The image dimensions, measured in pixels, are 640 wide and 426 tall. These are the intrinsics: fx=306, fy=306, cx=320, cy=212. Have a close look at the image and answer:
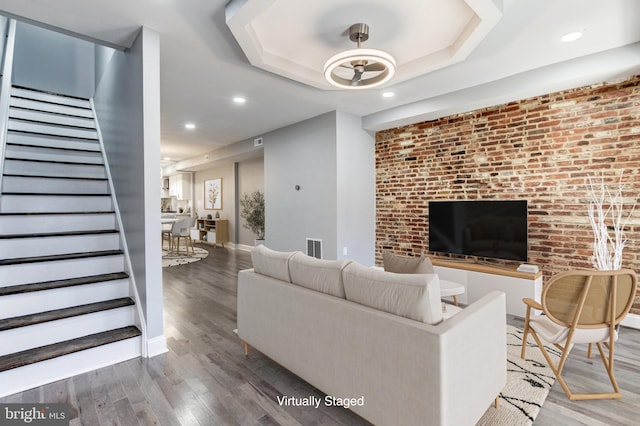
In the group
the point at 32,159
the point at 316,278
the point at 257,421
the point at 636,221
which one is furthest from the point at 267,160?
the point at 636,221

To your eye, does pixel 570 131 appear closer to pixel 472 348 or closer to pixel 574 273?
pixel 574 273

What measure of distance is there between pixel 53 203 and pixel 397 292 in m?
3.82

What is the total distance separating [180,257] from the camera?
23.1 ft

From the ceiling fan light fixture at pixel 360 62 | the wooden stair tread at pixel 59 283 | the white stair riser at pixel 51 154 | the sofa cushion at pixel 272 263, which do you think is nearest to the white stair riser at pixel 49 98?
the white stair riser at pixel 51 154

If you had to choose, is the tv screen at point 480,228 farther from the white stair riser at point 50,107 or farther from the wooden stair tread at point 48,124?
the white stair riser at point 50,107

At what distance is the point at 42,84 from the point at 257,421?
273 inches

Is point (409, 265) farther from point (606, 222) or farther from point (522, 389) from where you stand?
point (606, 222)

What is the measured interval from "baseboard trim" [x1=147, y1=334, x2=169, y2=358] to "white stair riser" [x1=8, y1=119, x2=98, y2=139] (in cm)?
355

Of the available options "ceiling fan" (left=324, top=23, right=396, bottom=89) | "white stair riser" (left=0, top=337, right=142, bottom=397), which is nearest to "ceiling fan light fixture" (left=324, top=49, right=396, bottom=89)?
"ceiling fan" (left=324, top=23, right=396, bottom=89)

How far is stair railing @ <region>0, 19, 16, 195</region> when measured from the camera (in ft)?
11.2

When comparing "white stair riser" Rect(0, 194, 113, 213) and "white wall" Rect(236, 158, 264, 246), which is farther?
"white wall" Rect(236, 158, 264, 246)

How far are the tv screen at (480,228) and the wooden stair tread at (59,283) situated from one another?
3.95 metres

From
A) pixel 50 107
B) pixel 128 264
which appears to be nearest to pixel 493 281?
pixel 128 264

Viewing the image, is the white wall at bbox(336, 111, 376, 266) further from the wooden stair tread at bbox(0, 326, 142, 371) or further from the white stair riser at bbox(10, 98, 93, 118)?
the white stair riser at bbox(10, 98, 93, 118)
